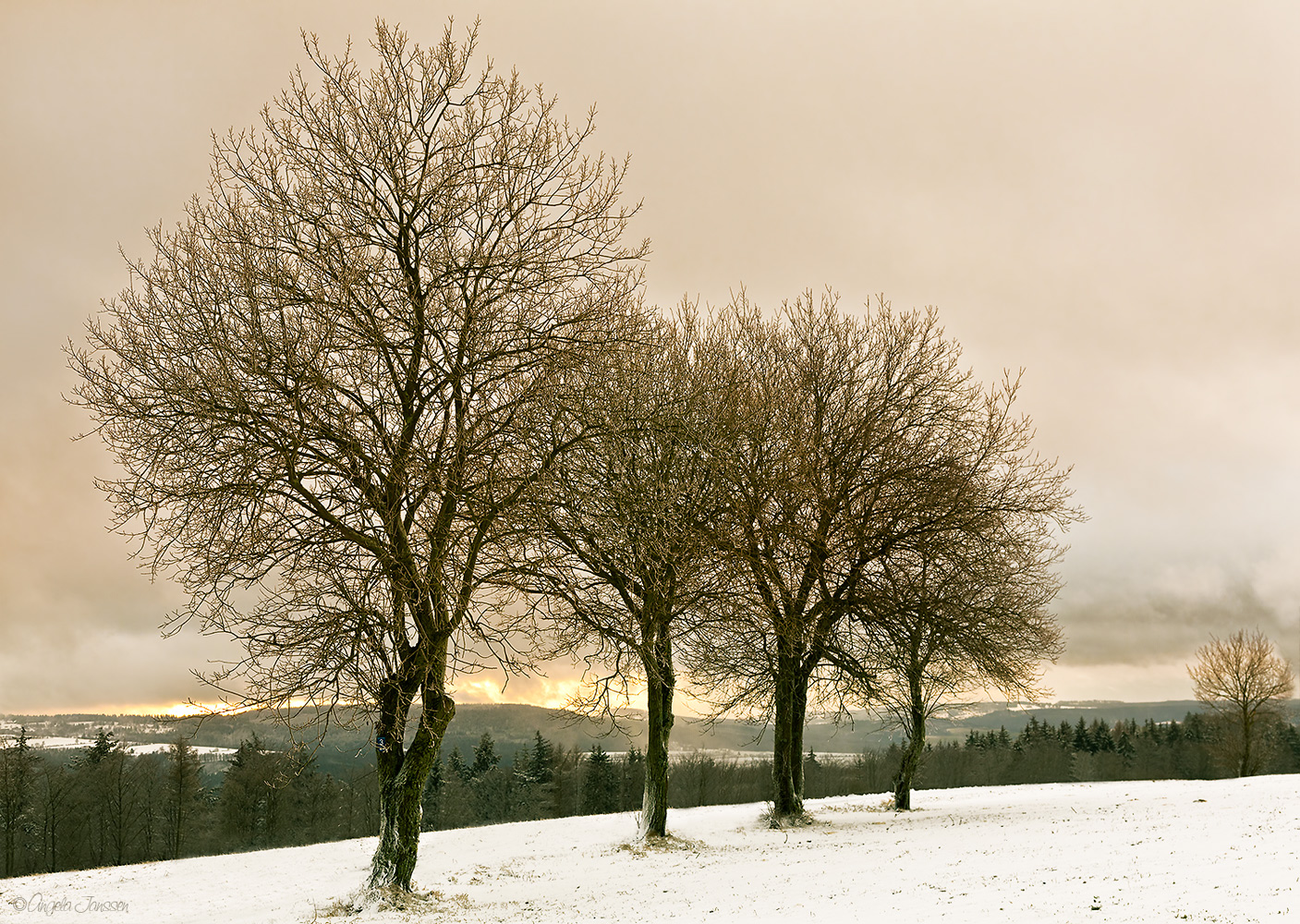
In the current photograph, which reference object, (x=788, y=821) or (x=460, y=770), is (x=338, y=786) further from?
(x=788, y=821)

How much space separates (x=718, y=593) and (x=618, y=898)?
647 centimetres

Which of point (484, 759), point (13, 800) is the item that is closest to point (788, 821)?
point (13, 800)

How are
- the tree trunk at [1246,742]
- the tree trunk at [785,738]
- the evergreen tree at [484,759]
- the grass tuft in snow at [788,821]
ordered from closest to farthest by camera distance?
the tree trunk at [785,738] → the grass tuft in snow at [788,821] → the tree trunk at [1246,742] → the evergreen tree at [484,759]

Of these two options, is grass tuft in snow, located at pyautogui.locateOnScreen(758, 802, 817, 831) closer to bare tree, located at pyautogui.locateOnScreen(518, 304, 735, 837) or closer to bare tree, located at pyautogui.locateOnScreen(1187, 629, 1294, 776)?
bare tree, located at pyautogui.locateOnScreen(518, 304, 735, 837)

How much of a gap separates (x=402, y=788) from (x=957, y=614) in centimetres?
1375

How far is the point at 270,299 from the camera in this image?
11.9 meters

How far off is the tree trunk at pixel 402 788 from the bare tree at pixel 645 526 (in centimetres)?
265

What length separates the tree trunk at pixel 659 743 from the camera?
18.2m

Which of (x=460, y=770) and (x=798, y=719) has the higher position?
(x=798, y=719)

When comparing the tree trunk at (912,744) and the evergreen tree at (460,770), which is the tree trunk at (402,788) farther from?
the evergreen tree at (460,770)

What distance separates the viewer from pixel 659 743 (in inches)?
725

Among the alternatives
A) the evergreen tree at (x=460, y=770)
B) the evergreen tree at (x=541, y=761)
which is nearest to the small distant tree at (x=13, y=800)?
the evergreen tree at (x=460, y=770)

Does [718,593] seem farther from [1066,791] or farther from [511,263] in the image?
[1066,791]

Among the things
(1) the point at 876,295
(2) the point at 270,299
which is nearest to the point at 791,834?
(1) the point at 876,295
